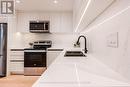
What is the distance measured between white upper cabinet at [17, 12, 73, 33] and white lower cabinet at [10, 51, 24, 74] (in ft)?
2.69

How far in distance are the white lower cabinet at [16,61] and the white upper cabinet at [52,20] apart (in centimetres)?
82

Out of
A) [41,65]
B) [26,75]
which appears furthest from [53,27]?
[26,75]

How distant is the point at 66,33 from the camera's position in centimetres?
592

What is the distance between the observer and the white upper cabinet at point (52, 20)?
5.62m

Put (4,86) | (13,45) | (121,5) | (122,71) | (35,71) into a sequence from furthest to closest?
(13,45) → (35,71) → (4,86) → (121,5) → (122,71)

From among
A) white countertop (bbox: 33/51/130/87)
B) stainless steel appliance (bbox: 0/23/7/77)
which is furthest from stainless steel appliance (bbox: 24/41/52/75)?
white countertop (bbox: 33/51/130/87)

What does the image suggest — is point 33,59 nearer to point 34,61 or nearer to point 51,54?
point 34,61

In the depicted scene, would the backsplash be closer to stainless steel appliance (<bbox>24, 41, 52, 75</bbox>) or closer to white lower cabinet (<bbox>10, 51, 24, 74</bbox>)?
white lower cabinet (<bbox>10, 51, 24, 74</bbox>)

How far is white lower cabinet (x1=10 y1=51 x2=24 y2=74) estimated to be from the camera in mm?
5316

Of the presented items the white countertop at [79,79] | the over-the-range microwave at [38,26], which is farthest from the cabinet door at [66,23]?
the white countertop at [79,79]

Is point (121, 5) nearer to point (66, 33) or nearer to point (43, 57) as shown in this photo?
point (43, 57)

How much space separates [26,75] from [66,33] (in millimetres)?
1964

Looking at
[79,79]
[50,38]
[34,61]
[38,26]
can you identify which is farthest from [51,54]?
[79,79]

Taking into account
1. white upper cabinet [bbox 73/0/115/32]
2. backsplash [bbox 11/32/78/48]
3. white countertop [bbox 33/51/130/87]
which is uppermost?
white upper cabinet [bbox 73/0/115/32]
